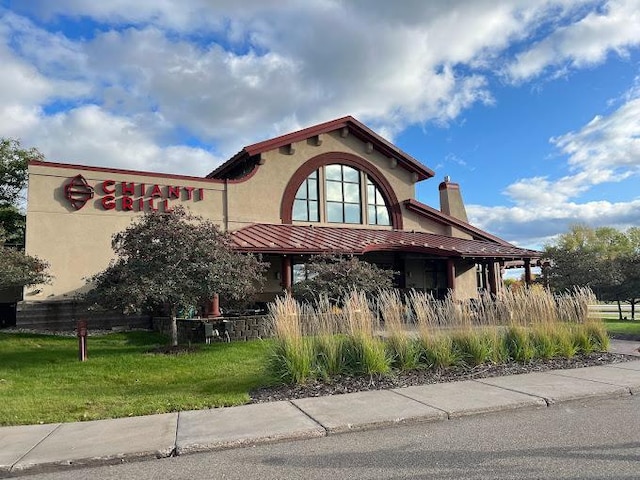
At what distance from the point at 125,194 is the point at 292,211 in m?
6.90

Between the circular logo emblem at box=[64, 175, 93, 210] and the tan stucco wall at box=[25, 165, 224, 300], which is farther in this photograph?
the circular logo emblem at box=[64, 175, 93, 210]

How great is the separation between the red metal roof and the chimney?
15.1ft

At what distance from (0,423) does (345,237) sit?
1541 centimetres

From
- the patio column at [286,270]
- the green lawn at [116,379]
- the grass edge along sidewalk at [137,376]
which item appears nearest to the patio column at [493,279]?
the patio column at [286,270]

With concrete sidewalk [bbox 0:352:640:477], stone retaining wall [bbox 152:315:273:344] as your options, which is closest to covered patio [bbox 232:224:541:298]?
stone retaining wall [bbox 152:315:273:344]

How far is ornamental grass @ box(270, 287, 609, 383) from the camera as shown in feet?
28.5

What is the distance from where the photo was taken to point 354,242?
66.4 ft

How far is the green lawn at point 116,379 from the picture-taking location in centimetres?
723

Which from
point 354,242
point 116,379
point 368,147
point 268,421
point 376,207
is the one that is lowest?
point 268,421

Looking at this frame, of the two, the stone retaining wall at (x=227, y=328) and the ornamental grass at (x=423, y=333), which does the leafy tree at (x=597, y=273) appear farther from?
the stone retaining wall at (x=227, y=328)

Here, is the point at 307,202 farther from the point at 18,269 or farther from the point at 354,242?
the point at 18,269

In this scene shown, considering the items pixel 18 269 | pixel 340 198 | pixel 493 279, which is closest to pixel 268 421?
pixel 18 269

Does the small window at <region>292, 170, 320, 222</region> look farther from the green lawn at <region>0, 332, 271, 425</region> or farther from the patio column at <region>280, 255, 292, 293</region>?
the green lawn at <region>0, 332, 271, 425</region>

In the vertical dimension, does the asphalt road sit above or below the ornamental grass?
below
